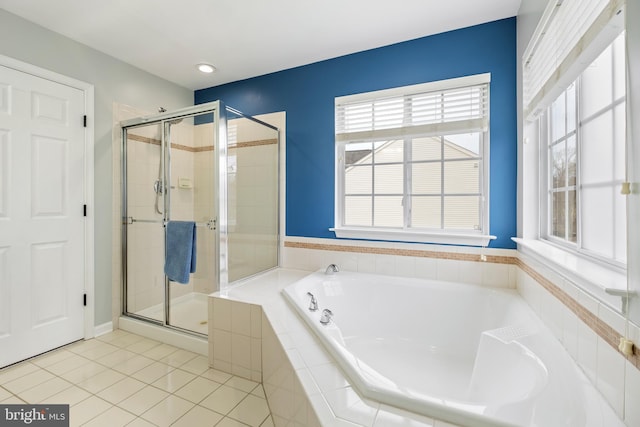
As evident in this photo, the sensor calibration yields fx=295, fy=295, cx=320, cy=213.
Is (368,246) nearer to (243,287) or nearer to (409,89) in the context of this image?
(243,287)

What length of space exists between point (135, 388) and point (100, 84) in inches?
93.0

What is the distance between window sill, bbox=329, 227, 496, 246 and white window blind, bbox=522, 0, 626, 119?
0.86 meters

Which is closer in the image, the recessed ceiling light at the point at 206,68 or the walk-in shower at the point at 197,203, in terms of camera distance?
the walk-in shower at the point at 197,203

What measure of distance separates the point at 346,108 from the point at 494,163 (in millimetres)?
1236

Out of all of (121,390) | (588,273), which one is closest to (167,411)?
(121,390)

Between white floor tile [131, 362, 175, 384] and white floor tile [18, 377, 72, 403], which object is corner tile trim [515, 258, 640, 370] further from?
white floor tile [18, 377, 72, 403]

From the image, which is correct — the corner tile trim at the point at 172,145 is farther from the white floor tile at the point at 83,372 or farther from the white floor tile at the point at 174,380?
the white floor tile at the point at 83,372

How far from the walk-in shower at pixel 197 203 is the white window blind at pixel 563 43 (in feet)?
6.41

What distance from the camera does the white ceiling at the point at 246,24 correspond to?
189cm

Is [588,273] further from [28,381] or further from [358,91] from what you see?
[28,381]

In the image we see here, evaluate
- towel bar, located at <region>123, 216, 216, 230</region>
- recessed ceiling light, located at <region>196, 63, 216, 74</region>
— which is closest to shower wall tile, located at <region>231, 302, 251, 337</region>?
towel bar, located at <region>123, 216, 216, 230</region>

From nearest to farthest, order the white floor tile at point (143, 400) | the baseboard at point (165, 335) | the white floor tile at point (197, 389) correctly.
A: the white floor tile at point (143, 400), the white floor tile at point (197, 389), the baseboard at point (165, 335)

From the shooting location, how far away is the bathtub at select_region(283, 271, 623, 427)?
2.80 ft

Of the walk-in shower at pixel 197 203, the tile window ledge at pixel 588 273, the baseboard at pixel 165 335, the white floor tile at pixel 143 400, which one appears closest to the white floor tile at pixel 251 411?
the white floor tile at pixel 143 400
